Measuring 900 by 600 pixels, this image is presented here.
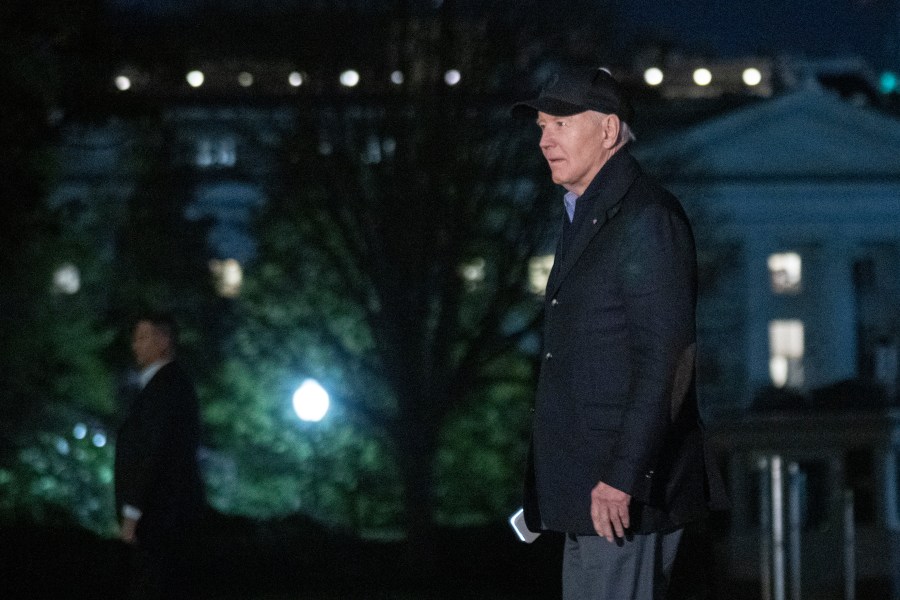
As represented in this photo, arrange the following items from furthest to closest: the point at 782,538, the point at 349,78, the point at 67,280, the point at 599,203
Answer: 1. the point at 67,280
2. the point at 349,78
3. the point at 782,538
4. the point at 599,203

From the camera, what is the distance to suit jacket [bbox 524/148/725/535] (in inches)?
160

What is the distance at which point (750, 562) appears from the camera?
17125 millimetres

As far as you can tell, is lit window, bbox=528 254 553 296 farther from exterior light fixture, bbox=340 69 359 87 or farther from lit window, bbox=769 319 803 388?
lit window, bbox=769 319 803 388

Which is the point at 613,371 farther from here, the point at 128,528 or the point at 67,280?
the point at 67,280

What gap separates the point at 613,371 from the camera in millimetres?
4109

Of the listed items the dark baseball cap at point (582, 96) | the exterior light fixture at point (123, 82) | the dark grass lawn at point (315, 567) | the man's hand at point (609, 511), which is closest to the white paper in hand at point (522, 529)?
the man's hand at point (609, 511)

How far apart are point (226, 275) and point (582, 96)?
3782cm

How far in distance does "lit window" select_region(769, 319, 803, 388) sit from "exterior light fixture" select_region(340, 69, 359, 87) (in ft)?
123

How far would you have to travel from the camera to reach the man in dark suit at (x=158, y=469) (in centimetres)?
765

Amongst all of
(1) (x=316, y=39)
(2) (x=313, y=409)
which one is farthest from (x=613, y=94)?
(2) (x=313, y=409)

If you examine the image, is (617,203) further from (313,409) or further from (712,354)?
(712,354)

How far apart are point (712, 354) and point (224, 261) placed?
541 inches

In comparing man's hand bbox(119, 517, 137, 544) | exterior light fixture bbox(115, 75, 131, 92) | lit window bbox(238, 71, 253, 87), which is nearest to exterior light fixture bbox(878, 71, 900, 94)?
lit window bbox(238, 71, 253, 87)

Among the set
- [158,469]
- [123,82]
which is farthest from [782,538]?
[123,82]
